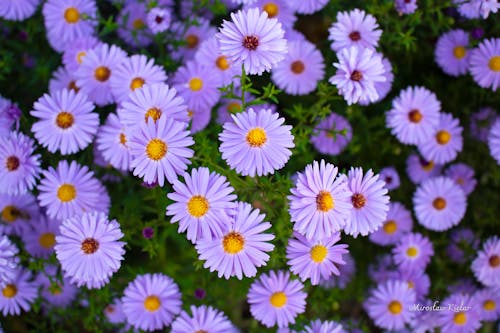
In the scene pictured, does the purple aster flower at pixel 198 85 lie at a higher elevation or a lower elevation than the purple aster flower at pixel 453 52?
lower

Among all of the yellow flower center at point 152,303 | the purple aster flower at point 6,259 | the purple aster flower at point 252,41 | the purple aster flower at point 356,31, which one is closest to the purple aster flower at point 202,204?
the purple aster flower at point 252,41

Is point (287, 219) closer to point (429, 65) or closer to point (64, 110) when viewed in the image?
point (64, 110)

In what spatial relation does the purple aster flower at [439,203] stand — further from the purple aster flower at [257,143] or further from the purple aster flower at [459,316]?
the purple aster flower at [257,143]

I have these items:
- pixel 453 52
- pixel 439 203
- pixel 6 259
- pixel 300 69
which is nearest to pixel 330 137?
pixel 300 69

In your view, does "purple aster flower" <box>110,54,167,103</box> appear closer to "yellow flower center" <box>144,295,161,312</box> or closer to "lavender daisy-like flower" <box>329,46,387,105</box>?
"lavender daisy-like flower" <box>329,46,387,105</box>

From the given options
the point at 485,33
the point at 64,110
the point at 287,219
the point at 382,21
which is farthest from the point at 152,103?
the point at 485,33

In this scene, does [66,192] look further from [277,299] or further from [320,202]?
[320,202]
